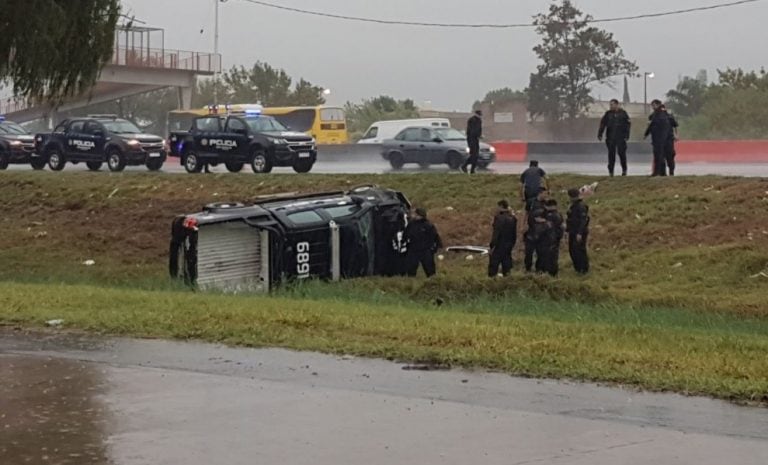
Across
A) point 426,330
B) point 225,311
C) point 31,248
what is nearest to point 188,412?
point 426,330

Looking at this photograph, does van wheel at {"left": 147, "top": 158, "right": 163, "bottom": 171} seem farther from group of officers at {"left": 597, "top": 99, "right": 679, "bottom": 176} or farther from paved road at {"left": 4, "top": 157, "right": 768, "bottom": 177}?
group of officers at {"left": 597, "top": 99, "right": 679, "bottom": 176}

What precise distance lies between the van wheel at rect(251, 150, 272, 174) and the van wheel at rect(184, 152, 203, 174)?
2079mm

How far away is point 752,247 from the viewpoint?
21500mm

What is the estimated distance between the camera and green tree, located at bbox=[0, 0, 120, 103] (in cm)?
1978

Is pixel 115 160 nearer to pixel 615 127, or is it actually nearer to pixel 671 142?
pixel 615 127

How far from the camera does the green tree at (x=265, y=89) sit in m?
95.1

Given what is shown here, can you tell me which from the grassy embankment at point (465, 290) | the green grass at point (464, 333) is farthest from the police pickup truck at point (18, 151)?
the green grass at point (464, 333)

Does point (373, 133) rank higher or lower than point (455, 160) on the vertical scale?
higher

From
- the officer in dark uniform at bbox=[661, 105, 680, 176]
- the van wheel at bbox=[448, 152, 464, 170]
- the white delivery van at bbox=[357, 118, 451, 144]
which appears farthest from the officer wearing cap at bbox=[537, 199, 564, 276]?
the white delivery van at bbox=[357, 118, 451, 144]

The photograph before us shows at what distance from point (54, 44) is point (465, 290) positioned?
8165 mm

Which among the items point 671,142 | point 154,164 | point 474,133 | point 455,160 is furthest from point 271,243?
point 154,164

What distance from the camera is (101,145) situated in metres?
36.8

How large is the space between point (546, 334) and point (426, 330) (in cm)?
114

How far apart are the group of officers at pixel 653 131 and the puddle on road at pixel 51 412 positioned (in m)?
17.4
